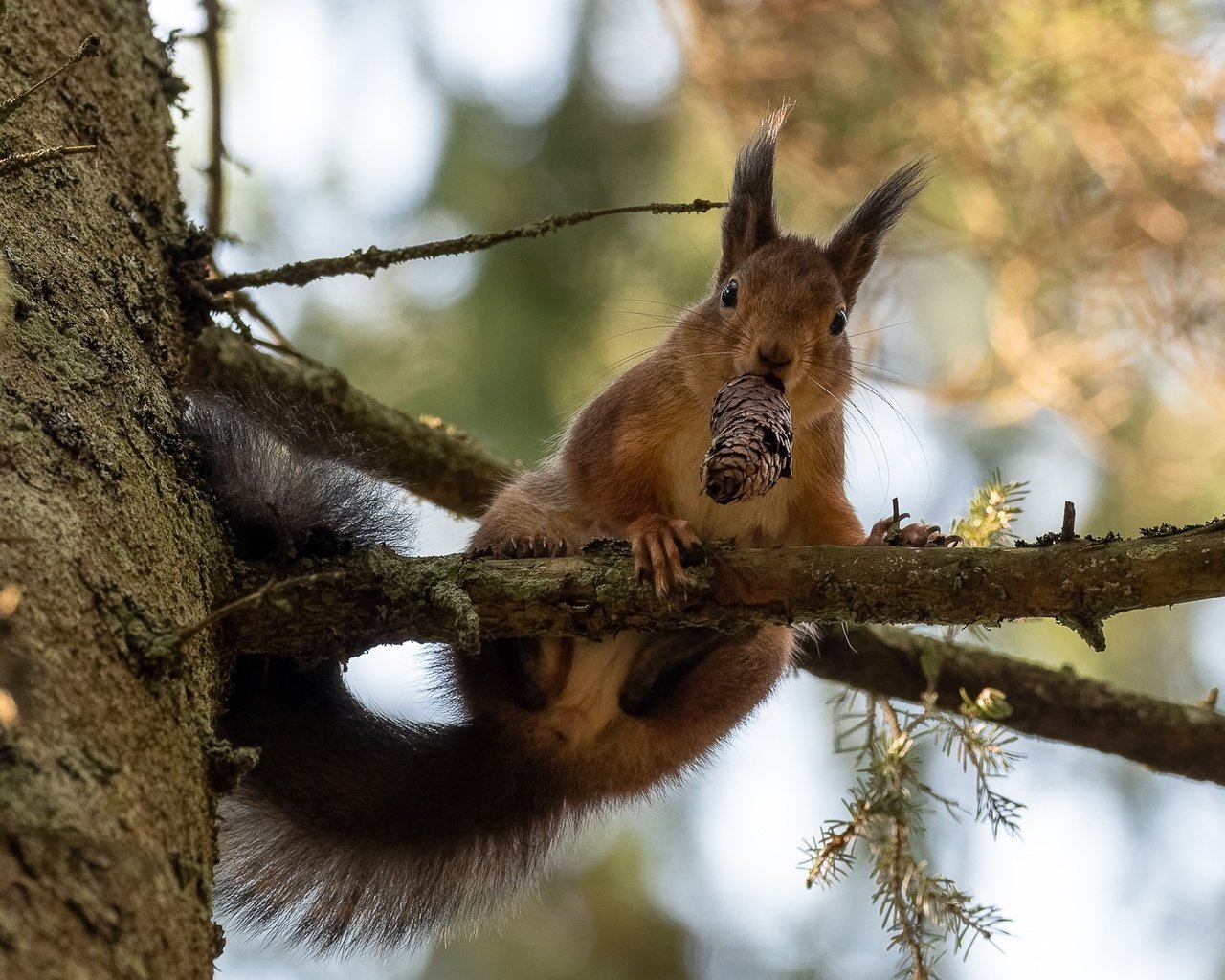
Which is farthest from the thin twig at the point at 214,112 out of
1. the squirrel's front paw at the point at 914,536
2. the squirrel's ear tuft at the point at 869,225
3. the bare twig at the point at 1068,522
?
the bare twig at the point at 1068,522

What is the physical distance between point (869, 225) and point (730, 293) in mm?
367

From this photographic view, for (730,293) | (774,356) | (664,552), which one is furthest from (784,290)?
(664,552)

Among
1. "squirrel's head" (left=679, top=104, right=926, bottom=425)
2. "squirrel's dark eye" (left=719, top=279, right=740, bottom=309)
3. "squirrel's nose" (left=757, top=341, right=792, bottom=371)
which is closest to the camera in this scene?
"squirrel's nose" (left=757, top=341, right=792, bottom=371)

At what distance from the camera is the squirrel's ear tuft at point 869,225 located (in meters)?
2.62

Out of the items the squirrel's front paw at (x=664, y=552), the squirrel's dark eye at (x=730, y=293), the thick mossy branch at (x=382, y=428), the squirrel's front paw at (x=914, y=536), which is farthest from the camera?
the squirrel's dark eye at (x=730, y=293)

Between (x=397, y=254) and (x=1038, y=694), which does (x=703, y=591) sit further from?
(x=1038, y=694)

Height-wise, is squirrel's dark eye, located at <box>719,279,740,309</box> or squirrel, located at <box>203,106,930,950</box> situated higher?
squirrel's dark eye, located at <box>719,279,740,309</box>

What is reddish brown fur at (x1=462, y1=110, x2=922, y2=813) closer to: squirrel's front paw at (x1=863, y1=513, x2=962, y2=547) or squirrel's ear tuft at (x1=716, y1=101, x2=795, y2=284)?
squirrel's ear tuft at (x1=716, y1=101, x2=795, y2=284)

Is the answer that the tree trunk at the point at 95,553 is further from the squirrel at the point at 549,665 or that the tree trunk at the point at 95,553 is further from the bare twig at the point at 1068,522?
the bare twig at the point at 1068,522

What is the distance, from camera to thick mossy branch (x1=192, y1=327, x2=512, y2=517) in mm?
2207

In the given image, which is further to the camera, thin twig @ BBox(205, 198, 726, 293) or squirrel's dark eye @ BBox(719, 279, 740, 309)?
squirrel's dark eye @ BBox(719, 279, 740, 309)

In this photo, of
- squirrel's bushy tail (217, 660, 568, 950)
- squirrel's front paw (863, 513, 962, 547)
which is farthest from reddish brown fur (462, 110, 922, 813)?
squirrel's front paw (863, 513, 962, 547)

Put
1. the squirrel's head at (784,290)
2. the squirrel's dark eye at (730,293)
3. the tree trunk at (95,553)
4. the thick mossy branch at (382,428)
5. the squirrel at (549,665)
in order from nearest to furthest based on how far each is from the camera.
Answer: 1. the tree trunk at (95,553)
2. the squirrel at (549,665)
3. the thick mossy branch at (382,428)
4. the squirrel's head at (784,290)
5. the squirrel's dark eye at (730,293)

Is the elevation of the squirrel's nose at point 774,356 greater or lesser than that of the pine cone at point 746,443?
greater
